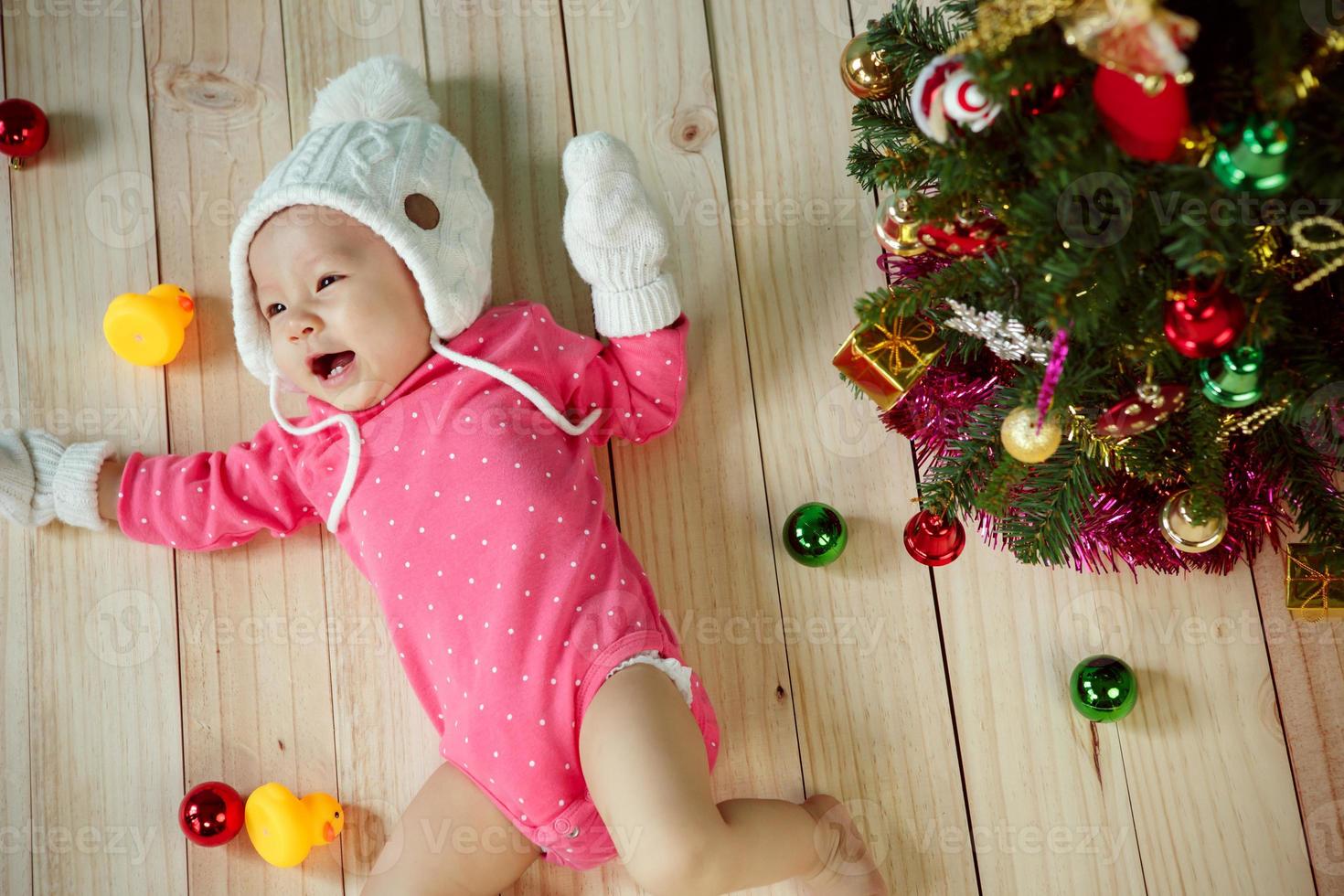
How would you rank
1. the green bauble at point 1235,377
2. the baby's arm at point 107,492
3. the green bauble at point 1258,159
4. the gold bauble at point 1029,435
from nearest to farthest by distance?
the green bauble at point 1258,159
the green bauble at point 1235,377
the gold bauble at point 1029,435
the baby's arm at point 107,492

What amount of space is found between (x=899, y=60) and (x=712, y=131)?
421mm

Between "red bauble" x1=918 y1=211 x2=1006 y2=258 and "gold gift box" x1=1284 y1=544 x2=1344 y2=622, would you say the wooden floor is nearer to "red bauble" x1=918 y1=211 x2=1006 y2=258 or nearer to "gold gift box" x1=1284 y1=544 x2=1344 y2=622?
"gold gift box" x1=1284 y1=544 x2=1344 y2=622

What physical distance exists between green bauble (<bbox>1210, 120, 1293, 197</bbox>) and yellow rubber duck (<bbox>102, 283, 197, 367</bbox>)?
44.0 inches

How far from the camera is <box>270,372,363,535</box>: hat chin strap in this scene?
112cm

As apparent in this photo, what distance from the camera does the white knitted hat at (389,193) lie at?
3.55 ft

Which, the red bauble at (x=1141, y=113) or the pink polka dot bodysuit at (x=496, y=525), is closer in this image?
the red bauble at (x=1141, y=113)

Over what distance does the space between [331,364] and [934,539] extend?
2.27 ft

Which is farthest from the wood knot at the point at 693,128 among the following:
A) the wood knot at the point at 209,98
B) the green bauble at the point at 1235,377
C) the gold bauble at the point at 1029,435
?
the green bauble at the point at 1235,377

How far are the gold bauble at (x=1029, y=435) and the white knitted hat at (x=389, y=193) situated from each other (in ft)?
1.96

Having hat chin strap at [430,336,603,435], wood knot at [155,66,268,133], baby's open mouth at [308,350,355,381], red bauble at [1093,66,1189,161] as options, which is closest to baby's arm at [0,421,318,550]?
baby's open mouth at [308,350,355,381]
